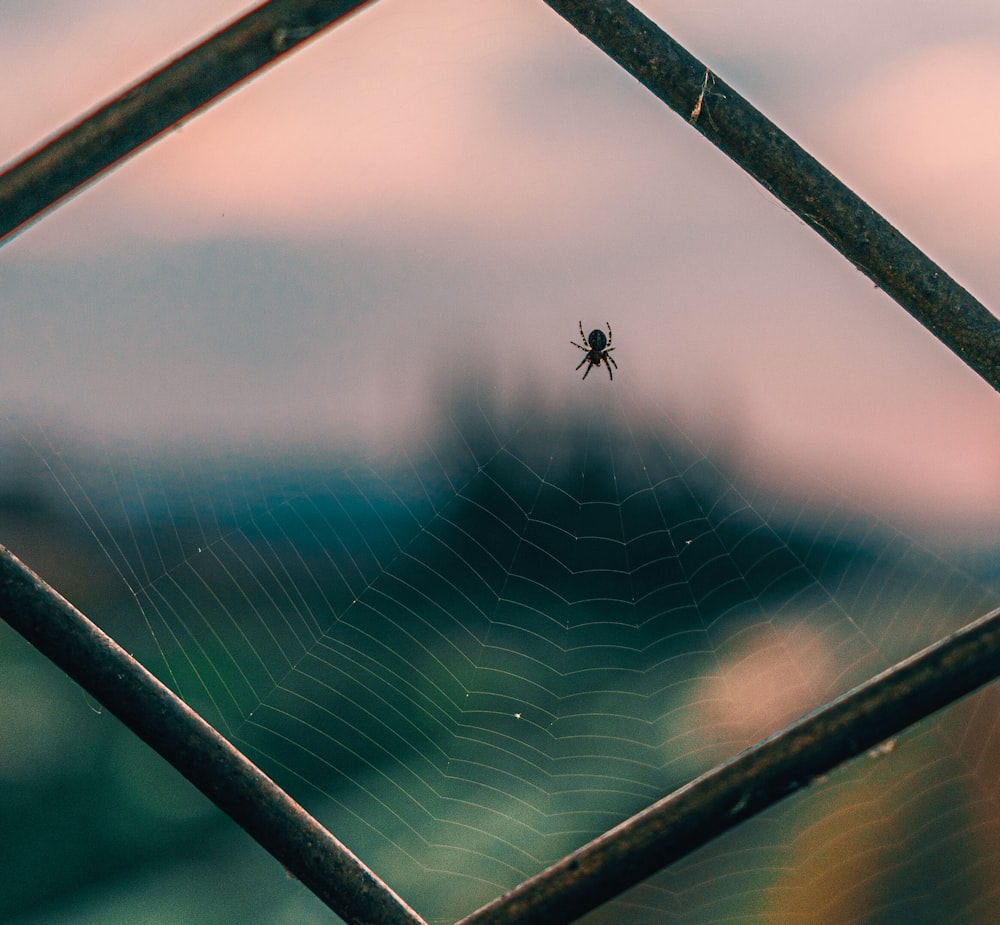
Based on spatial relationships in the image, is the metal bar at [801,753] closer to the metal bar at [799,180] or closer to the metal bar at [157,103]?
the metal bar at [799,180]

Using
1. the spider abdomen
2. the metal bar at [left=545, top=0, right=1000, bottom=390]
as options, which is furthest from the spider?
the metal bar at [left=545, top=0, right=1000, bottom=390]

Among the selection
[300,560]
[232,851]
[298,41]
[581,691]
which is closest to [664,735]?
[581,691]

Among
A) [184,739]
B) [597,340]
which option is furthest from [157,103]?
[597,340]

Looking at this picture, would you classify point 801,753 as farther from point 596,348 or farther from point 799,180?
point 596,348

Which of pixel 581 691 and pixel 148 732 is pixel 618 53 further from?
pixel 581 691

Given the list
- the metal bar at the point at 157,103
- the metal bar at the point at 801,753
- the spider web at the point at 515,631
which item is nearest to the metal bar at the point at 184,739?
the metal bar at the point at 801,753

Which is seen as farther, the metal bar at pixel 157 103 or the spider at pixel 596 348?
the spider at pixel 596 348

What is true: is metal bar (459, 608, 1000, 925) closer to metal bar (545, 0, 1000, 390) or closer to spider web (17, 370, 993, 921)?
metal bar (545, 0, 1000, 390)

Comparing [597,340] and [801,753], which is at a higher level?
[597,340]
